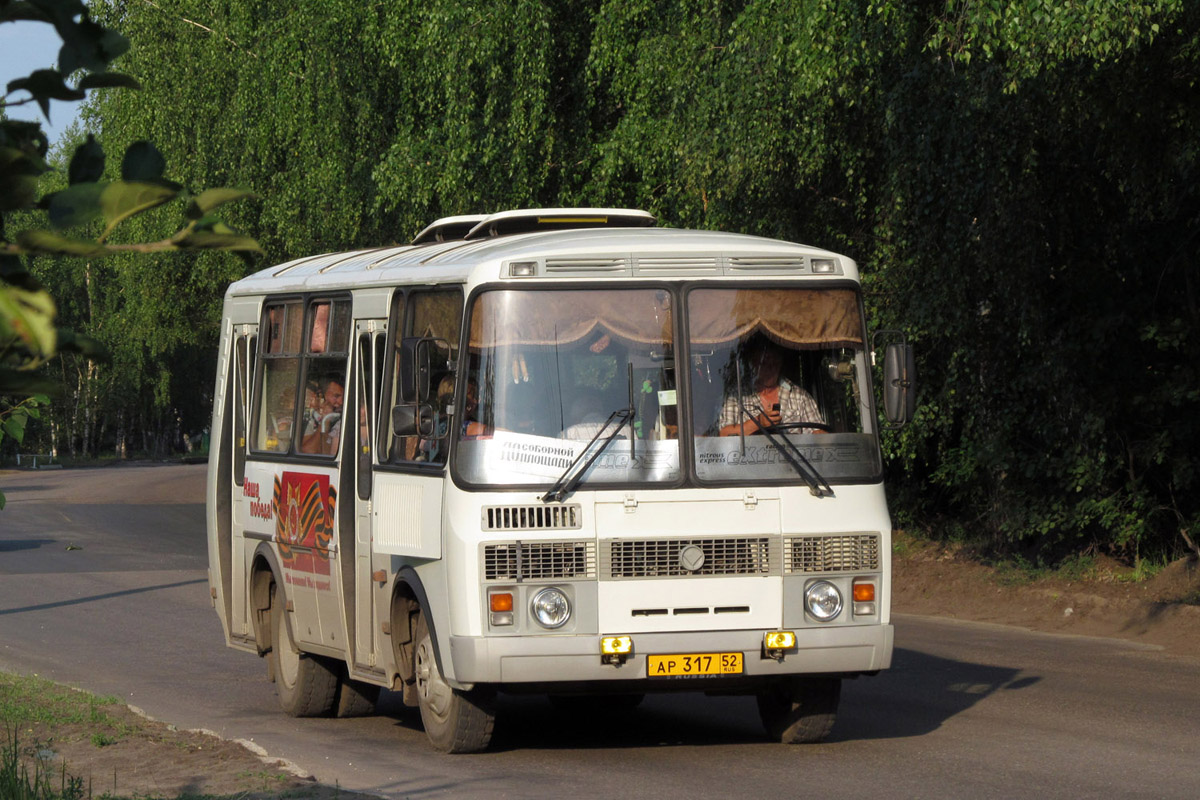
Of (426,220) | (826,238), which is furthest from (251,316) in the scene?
(426,220)

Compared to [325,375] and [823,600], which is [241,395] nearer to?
[325,375]

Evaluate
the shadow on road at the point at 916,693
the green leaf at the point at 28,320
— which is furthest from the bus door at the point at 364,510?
the green leaf at the point at 28,320

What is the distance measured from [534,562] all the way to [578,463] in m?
0.56

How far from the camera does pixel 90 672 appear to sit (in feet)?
47.4

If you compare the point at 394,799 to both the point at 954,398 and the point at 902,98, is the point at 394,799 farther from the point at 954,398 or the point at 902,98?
the point at 954,398

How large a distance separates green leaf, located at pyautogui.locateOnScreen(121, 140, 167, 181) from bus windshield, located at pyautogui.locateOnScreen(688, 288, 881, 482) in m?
7.18

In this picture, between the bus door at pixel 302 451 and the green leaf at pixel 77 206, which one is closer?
the green leaf at pixel 77 206

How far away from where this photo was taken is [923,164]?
53.9ft

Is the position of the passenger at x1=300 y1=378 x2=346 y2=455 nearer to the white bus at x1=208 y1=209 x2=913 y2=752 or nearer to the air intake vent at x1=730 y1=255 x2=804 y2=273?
the white bus at x1=208 y1=209 x2=913 y2=752

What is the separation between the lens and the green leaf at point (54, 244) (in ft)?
7.80

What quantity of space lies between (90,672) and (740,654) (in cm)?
715

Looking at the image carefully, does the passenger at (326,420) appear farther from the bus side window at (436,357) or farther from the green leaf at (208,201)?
the green leaf at (208,201)

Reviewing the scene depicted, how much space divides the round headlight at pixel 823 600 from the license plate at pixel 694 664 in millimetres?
478

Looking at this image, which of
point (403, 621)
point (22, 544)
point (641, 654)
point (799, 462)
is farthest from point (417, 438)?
point (22, 544)
